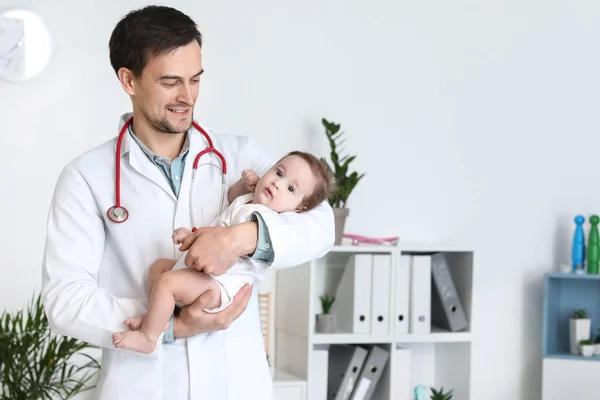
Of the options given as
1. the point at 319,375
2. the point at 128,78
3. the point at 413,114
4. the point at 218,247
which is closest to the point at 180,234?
the point at 218,247

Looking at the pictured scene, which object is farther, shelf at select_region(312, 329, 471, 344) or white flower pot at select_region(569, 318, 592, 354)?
white flower pot at select_region(569, 318, 592, 354)

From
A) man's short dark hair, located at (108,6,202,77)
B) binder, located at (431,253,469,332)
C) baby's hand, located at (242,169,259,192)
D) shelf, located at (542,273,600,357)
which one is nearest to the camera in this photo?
man's short dark hair, located at (108,6,202,77)

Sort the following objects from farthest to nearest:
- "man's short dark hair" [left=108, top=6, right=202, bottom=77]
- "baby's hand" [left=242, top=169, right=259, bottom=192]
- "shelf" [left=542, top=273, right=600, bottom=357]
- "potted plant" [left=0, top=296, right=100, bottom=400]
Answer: "shelf" [left=542, top=273, right=600, bottom=357] → "potted plant" [left=0, top=296, right=100, bottom=400] → "baby's hand" [left=242, top=169, right=259, bottom=192] → "man's short dark hair" [left=108, top=6, right=202, bottom=77]

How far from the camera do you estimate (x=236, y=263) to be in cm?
177

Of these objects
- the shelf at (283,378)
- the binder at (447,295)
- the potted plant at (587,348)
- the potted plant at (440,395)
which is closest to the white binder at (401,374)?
the potted plant at (440,395)

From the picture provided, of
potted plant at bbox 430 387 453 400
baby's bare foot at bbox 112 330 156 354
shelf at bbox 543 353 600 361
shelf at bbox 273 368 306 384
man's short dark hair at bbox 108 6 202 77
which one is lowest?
potted plant at bbox 430 387 453 400

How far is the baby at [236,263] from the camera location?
1669 mm

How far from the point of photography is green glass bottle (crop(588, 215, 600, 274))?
396 centimetres

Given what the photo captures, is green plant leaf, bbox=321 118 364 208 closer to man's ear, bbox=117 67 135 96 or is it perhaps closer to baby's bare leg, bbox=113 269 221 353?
man's ear, bbox=117 67 135 96

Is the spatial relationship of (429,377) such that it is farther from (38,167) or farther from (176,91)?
(176,91)

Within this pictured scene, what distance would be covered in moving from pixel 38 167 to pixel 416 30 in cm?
166

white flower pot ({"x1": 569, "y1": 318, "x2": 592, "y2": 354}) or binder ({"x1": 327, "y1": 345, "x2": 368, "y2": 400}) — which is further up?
white flower pot ({"x1": 569, "y1": 318, "x2": 592, "y2": 354})

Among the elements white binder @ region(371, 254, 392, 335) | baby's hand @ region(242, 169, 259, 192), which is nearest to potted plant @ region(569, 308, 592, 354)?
white binder @ region(371, 254, 392, 335)

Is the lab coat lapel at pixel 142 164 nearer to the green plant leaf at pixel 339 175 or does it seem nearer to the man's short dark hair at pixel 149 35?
the man's short dark hair at pixel 149 35
